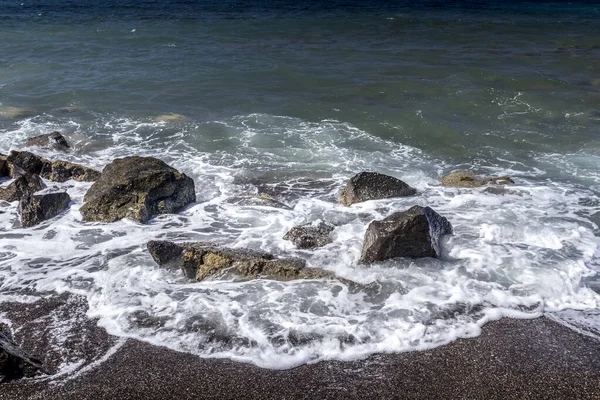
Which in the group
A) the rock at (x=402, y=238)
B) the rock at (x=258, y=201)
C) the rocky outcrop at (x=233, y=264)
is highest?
the rock at (x=402, y=238)

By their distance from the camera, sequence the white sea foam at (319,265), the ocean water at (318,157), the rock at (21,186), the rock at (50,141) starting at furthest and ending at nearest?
the rock at (50,141) → the rock at (21,186) → the ocean water at (318,157) → the white sea foam at (319,265)

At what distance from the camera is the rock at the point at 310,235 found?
973cm

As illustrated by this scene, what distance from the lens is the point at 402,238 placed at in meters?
8.98

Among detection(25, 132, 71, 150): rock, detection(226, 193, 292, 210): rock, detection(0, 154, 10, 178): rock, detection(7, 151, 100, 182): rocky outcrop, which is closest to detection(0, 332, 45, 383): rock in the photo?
detection(226, 193, 292, 210): rock

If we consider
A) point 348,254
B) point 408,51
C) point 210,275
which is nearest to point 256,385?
point 210,275

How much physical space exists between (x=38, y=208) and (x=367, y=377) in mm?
7573

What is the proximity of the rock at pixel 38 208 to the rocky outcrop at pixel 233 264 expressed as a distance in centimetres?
330

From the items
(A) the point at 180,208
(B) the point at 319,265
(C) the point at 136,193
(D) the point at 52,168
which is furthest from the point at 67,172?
(B) the point at 319,265

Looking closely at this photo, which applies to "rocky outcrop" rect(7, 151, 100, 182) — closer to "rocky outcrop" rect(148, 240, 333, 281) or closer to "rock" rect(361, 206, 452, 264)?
"rocky outcrop" rect(148, 240, 333, 281)

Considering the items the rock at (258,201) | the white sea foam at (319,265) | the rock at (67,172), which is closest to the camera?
the white sea foam at (319,265)

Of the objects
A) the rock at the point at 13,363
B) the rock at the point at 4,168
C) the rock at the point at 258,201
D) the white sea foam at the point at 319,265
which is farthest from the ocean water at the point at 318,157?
the rock at the point at 4,168

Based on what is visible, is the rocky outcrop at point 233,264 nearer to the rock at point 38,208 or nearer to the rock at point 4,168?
the rock at point 38,208

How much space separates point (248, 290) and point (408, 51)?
20.6m

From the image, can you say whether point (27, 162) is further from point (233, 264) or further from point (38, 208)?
point (233, 264)
